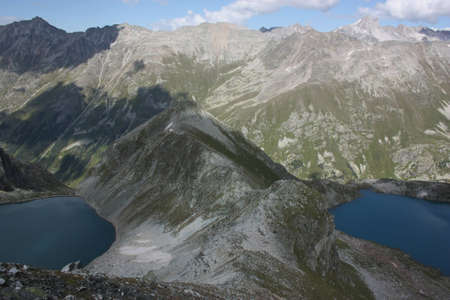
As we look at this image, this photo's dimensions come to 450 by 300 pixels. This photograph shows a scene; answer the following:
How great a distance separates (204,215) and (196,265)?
1110 inches

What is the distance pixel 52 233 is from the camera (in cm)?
9456

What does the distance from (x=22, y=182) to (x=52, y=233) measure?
5400 centimetres

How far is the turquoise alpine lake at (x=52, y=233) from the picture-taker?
259ft

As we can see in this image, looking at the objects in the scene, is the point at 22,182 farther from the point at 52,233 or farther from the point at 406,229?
the point at 406,229

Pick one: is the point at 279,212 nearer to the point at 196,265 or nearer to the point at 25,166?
the point at 196,265

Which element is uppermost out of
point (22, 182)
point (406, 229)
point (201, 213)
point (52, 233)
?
point (201, 213)

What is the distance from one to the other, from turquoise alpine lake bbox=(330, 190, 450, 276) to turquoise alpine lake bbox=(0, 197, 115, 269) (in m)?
123

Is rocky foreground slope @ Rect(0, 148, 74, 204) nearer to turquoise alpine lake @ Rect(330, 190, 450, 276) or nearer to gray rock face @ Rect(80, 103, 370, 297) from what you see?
gray rock face @ Rect(80, 103, 370, 297)

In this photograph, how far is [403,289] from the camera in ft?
270

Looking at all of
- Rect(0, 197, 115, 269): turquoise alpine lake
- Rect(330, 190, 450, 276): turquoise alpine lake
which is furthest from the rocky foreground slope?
Rect(330, 190, 450, 276): turquoise alpine lake

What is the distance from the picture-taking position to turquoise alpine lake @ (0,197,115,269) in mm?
78875

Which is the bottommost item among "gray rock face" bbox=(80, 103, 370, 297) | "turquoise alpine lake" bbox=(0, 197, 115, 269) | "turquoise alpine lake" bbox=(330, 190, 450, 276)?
"turquoise alpine lake" bbox=(0, 197, 115, 269)

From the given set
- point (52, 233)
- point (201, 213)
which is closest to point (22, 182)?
point (52, 233)

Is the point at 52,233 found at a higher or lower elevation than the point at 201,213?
lower
